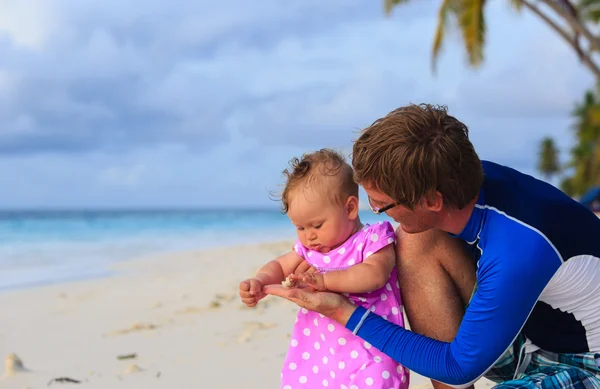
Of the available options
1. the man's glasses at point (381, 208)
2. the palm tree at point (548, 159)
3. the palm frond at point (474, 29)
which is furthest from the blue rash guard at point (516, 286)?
the palm tree at point (548, 159)

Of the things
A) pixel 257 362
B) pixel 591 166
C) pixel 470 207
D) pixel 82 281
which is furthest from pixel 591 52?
pixel 591 166

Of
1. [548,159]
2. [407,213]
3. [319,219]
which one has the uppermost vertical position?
[407,213]

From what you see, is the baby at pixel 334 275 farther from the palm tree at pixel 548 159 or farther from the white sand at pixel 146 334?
the palm tree at pixel 548 159

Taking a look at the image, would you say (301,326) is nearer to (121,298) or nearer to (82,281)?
(121,298)

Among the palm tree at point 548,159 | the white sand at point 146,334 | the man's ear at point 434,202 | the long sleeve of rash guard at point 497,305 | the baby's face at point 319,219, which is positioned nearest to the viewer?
the long sleeve of rash guard at point 497,305

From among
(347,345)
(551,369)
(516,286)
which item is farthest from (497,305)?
(347,345)

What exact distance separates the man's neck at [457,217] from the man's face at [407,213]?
0.13ft

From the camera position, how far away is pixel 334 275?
8.04ft

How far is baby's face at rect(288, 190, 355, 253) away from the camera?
259cm

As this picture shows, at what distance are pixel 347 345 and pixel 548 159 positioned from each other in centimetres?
5497

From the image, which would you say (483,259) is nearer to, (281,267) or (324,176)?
(324,176)

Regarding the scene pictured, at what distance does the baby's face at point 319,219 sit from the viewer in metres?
2.59

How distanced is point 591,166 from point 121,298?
3724cm

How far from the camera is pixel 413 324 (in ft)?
8.18
